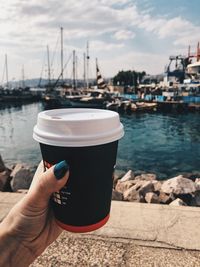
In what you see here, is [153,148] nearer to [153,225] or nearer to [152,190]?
[152,190]

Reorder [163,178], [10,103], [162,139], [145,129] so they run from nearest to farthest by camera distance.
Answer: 1. [163,178]
2. [162,139]
3. [145,129]
4. [10,103]

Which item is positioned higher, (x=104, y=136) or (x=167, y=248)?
(x=104, y=136)

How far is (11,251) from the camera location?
1659 mm

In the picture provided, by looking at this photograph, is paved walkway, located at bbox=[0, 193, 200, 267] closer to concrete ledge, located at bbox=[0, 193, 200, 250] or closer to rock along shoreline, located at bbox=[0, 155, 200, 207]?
concrete ledge, located at bbox=[0, 193, 200, 250]

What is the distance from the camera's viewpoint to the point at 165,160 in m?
13.9

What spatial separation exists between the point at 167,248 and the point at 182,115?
105 feet

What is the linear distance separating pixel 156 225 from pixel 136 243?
1.43ft

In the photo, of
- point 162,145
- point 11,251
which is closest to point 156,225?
point 11,251

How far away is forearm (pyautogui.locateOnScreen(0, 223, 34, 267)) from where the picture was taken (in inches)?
63.7

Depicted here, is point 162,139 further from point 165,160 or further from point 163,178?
point 163,178

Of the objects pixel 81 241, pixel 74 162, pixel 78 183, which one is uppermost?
pixel 74 162

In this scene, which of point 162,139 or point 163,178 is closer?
point 163,178

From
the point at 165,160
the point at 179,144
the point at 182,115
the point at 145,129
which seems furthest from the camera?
the point at 182,115

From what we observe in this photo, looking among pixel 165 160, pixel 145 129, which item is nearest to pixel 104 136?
pixel 165 160
